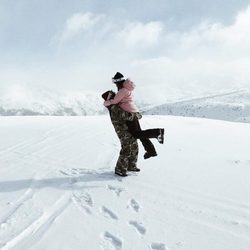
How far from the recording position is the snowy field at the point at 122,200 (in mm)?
4160

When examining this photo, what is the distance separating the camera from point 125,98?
265 inches

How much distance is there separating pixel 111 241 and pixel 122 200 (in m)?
1.40

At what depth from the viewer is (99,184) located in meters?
6.39

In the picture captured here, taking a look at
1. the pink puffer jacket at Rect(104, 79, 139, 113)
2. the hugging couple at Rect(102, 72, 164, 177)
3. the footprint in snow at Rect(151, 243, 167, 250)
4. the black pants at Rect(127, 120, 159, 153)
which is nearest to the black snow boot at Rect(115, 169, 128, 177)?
the hugging couple at Rect(102, 72, 164, 177)

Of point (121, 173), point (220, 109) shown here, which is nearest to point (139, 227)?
point (121, 173)

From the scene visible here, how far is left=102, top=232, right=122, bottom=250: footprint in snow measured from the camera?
157 inches

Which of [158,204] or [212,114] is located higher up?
[158,204]

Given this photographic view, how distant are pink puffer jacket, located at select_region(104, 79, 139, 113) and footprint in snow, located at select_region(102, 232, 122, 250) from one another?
9.34 feet

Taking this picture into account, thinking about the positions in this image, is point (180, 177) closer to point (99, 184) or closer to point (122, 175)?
point (122, 175)

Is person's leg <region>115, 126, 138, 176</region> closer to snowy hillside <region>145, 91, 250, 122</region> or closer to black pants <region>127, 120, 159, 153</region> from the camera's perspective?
black pants <region>127, 120, 159, 153</region>

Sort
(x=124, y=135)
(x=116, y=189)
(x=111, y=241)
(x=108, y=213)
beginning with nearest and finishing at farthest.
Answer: (x=111, y=241)
(x=108, y=213)
(x=116, y=189)
(x=124, y=135)

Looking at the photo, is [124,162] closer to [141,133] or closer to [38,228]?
[141,133]

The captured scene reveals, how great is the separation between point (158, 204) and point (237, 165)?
3.02 metres


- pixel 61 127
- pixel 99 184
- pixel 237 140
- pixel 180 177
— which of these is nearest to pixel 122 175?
pixel 99 184
